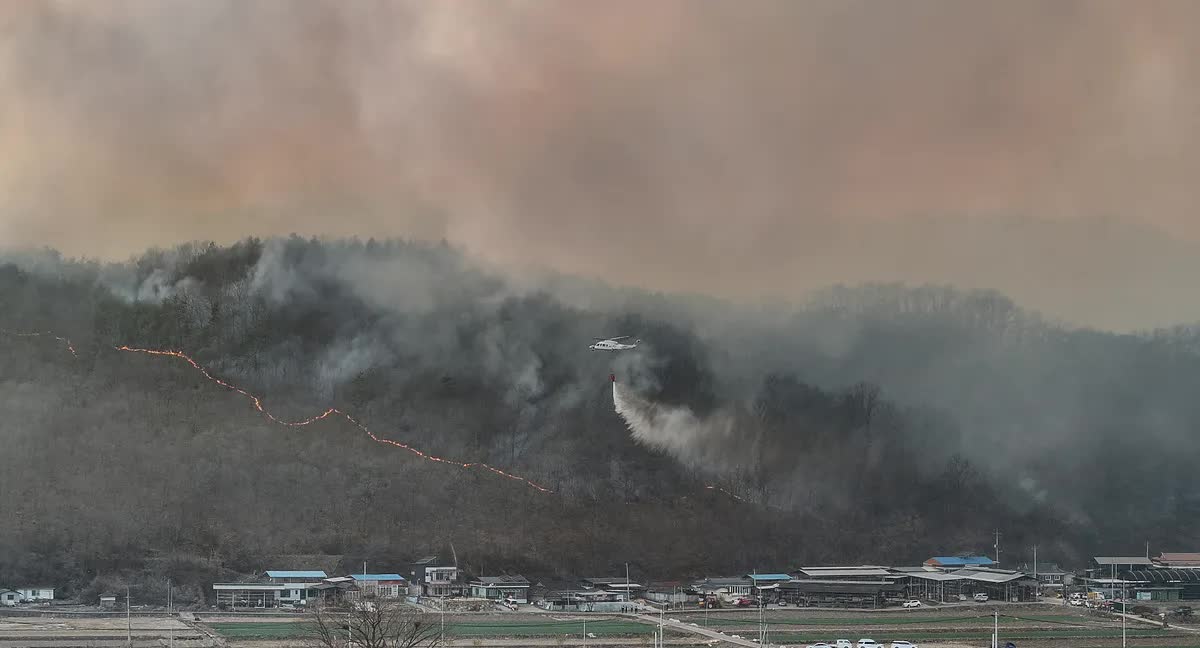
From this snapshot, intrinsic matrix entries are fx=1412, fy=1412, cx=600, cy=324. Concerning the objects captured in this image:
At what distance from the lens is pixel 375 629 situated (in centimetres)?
8344

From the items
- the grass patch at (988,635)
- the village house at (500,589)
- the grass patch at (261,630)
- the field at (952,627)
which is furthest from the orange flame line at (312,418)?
the grass patch at (988,635)

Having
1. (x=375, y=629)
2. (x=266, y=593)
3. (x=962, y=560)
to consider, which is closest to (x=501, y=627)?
(x=266, y=593)

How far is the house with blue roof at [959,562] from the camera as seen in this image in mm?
154500

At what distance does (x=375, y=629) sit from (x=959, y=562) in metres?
90.3

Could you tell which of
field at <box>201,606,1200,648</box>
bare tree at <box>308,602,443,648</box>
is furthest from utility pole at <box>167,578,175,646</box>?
bare tree at <box>308,602,443,648</box>

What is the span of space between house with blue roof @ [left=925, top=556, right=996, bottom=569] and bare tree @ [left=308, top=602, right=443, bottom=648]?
65.4 meters

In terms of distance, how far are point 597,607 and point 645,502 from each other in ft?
121

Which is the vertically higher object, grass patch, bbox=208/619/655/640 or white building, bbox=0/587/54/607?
white building, bbox=0/587/54/607

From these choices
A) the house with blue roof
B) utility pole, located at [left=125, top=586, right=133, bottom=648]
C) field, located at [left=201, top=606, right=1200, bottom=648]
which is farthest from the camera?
the house with blue roof

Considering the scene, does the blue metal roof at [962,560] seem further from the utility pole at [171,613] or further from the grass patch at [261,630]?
the utility pole at [171,613]

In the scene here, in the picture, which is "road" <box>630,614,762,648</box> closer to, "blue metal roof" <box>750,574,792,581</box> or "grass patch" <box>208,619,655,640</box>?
"grass patch" <box>208,619,655,640</box>

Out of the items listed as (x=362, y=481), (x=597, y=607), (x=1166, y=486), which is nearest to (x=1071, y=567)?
(x=1166, y=486)

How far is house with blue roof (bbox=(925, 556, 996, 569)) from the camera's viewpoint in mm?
154500

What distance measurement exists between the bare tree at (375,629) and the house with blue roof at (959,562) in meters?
65.4
